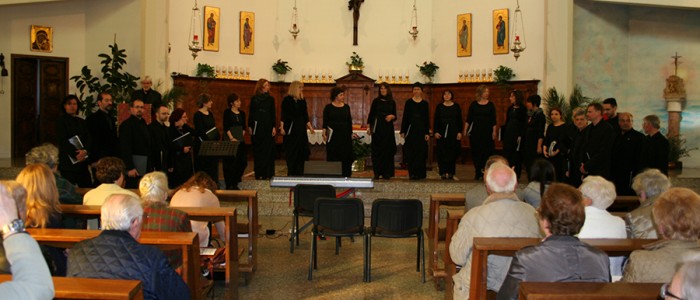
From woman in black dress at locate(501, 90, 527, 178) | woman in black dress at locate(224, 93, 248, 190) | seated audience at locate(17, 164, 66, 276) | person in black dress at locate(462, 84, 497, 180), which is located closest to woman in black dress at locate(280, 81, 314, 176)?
woman in black dress at locate(224, 93, 248, 190)

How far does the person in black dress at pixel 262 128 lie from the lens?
10562 mm

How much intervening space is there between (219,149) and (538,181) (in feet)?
15.4

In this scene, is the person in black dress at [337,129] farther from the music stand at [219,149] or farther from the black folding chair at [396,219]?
the black folding chair at [396,219]

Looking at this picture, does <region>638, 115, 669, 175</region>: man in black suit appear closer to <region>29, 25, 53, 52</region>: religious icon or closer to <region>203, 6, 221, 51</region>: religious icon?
<region>203, 6, 221, 51</region>: religious icon

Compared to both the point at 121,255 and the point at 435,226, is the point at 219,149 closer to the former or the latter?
the point at 435,226

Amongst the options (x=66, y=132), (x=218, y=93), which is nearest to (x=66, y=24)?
(x=218, y=93)

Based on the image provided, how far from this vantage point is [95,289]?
272cm

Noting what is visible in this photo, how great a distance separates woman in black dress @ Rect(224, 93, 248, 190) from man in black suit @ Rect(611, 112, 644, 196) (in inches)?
198

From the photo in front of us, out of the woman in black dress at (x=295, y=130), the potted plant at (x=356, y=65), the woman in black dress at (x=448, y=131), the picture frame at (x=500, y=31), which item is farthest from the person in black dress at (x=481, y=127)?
the potted plant at (x=356, y=65)

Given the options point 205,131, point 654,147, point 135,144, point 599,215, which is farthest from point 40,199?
point 654,147

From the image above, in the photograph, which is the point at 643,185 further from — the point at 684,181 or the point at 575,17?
the point at 575,17

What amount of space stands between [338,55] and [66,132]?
8738 millimetres

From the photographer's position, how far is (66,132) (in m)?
8.14

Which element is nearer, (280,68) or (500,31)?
(500,31)
